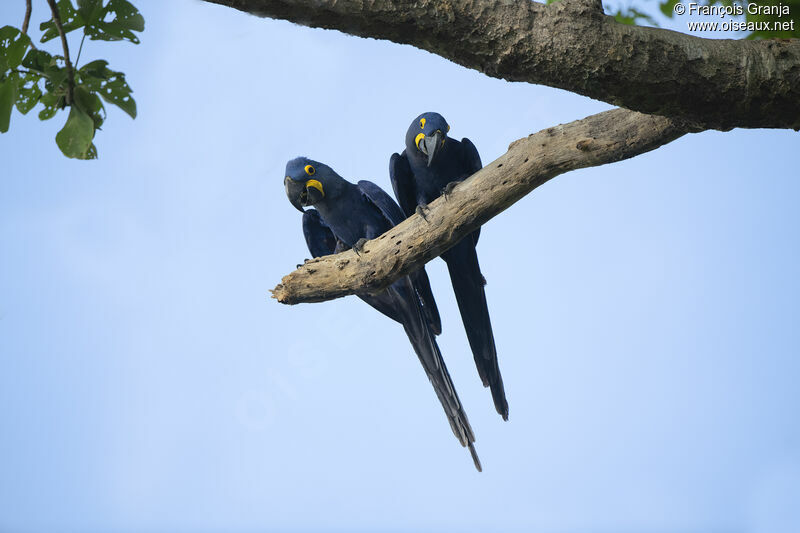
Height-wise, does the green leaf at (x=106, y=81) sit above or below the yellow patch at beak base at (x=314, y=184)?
below

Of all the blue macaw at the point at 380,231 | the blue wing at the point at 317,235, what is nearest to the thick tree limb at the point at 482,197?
the blue macaw at the point at 380,231

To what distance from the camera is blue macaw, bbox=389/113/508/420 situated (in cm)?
366

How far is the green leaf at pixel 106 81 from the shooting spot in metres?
2.16

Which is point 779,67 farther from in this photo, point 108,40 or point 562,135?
point 108,40

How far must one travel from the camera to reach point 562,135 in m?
2.69

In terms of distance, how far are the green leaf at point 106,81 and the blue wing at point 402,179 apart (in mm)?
1785

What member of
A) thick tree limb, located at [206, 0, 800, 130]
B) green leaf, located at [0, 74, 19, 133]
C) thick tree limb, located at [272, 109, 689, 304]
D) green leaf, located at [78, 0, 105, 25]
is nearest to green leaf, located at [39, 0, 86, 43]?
green leaf, located at [78, 0, 105, 25]

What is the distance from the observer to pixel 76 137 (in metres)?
→ 2.08

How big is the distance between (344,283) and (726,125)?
5.58ft

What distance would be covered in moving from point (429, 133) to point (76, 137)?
187 centimetres

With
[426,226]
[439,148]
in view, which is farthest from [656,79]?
[439,148]

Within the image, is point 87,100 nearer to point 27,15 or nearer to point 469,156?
point 27,15

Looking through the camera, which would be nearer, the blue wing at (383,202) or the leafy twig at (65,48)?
the leafy twig at (65,48)

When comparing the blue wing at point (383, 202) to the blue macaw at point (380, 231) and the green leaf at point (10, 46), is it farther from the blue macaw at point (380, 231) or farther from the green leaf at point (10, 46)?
the green leaf at point (10, 46)
